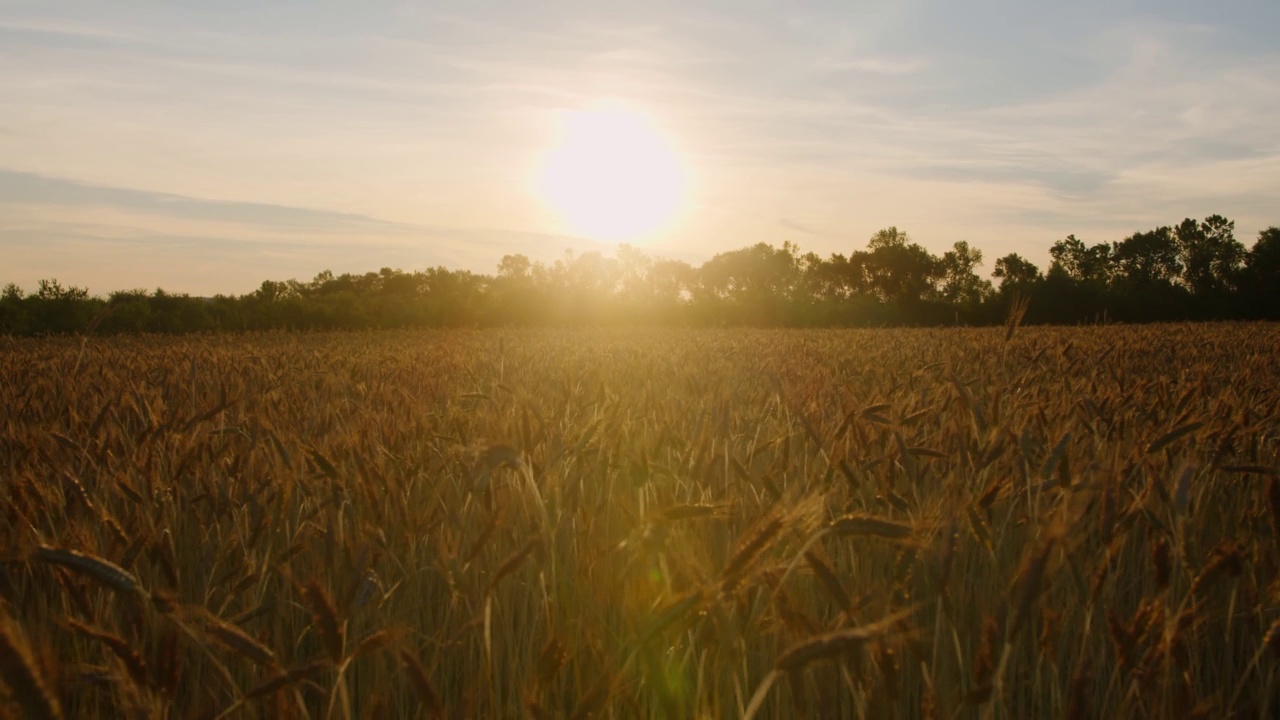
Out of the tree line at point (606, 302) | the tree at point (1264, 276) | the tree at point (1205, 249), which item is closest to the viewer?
the tree line at point (606, 302)

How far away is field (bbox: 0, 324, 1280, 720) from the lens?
0.99m

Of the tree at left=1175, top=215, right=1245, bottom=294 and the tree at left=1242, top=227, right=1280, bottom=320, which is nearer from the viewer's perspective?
the tree at left=1242, top=227, right=1280, bottom=320

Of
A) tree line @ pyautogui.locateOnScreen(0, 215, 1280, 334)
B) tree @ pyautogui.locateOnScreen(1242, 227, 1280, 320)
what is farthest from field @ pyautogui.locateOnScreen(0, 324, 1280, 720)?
tree @ pyautogui.locateOnScreen(1242, 227, 1280, 320)

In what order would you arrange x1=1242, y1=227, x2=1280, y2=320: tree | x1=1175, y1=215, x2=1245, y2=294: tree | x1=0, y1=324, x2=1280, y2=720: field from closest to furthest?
x1=0, y1=324, x2=1280, y2=720: field → x1=1242, y1=227, x2=1280, y2=320: tree → x1=1175, y1=215, x2=1245, y2=294: tree

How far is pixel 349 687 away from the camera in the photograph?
5.35ft

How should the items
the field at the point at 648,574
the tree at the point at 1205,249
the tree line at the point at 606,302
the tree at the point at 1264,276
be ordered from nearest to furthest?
the field at the point at 648,574 → the tree line at the point at 606,302 → the tree at the point at 1264,276 → the tree at the point at 1205,249

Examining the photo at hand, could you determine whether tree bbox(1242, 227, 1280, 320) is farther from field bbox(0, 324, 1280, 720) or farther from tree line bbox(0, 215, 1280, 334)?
field bbox(0, 324, 1280, 720)

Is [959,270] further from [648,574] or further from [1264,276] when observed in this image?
[648,574]

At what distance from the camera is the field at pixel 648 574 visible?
99 centimetres

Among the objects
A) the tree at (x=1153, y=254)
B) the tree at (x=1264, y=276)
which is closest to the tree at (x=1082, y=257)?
the tree at (x=1153, y=254)

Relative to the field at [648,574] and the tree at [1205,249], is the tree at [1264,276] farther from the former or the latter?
the field at [648,574]

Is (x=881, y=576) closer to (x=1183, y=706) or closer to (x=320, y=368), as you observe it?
(x=1183, y=706)

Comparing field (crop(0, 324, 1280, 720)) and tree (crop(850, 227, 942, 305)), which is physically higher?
tree (crop(850, 227, 942, 305))

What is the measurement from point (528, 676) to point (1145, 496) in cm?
130
